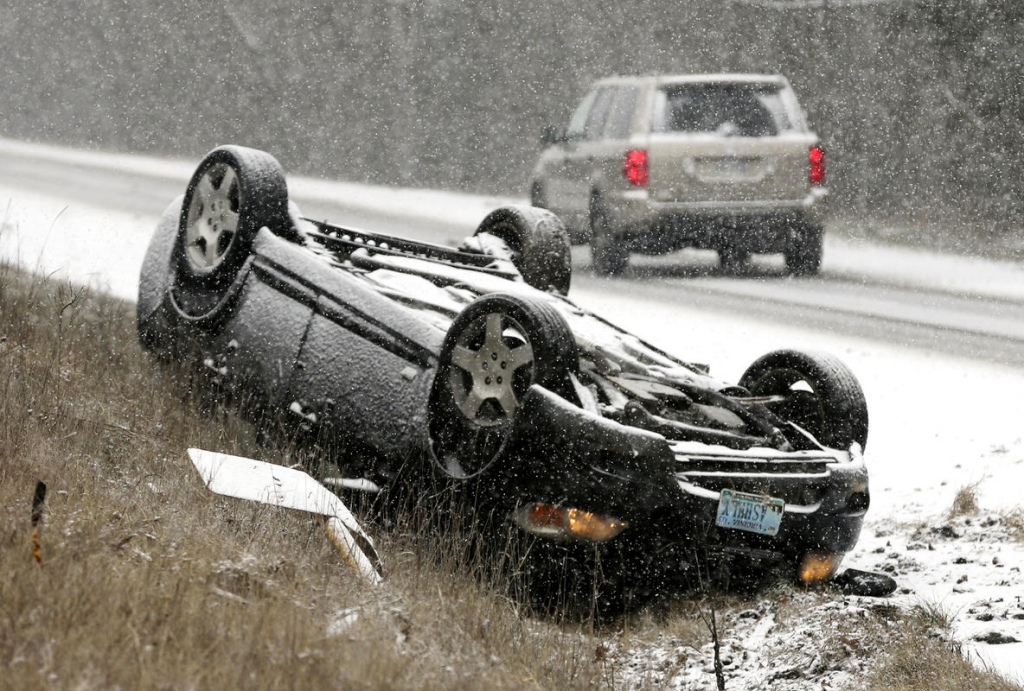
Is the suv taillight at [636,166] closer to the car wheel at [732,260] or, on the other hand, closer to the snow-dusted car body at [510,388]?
the car wheel at [732,260]

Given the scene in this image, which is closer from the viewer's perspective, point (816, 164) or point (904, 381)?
point (904, 381)

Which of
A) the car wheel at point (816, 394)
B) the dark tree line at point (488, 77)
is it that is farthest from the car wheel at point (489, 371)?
the dark tree line at point (488, 77)

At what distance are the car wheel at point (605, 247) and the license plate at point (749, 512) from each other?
890 cm

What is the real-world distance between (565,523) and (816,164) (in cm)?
938

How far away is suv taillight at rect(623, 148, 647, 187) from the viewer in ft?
44.2

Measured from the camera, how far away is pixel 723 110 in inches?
532

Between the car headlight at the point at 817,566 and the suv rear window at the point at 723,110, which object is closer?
the car headlight at the point at 817,566

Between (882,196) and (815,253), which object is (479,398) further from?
(882,196)

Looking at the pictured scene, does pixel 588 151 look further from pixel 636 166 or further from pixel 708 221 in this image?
pixel 708 221

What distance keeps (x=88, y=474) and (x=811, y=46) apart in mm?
16621

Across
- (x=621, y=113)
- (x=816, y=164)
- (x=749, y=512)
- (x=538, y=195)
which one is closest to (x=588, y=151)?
(x=621, y=113)

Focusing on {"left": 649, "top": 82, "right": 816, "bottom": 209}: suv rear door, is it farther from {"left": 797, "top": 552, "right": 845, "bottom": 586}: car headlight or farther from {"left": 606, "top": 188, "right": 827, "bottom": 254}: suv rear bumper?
{"left": 797, "top": 552, "right": 845, "bottom": 586}: car headlight

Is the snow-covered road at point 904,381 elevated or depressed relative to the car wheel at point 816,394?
depressed

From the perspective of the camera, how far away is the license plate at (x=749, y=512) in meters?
5.02
